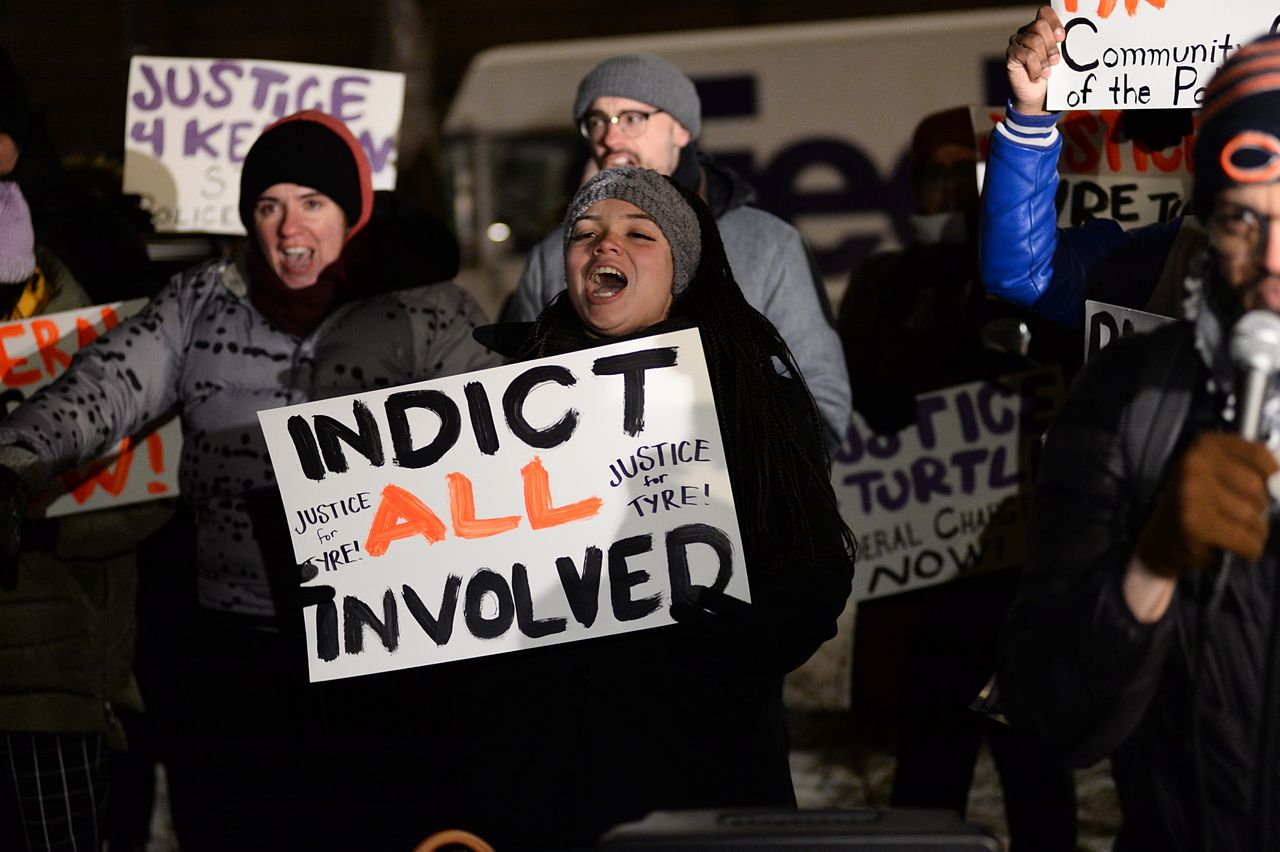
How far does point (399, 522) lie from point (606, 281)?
1.85 ft

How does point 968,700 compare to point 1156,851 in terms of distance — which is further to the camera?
point 968,700

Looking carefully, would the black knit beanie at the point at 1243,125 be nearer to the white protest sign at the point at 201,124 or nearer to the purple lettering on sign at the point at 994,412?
the purple lettering on sign at the point at 994,412

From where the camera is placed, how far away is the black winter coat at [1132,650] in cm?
161

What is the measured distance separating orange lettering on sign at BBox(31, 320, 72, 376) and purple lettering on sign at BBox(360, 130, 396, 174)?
4.28 ft

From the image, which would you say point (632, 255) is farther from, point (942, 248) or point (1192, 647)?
point (942, 248)

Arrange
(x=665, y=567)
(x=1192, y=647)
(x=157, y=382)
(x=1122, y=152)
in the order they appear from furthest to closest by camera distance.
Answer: (x=1122, y=152)
(x=157, y=382)
(x=665, y=567)
(x=1192, y=647)

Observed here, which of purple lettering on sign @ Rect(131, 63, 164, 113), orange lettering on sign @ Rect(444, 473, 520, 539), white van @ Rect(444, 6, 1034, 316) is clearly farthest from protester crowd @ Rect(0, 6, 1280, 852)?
white van @ Rect(444, 6, 1034, 316)

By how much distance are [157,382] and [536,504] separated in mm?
1148

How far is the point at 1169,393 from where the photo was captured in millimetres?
1649

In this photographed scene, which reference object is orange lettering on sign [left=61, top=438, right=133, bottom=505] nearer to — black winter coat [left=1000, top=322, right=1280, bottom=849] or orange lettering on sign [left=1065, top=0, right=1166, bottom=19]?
orange lettering on sign [left=1065, top=0, right=1166, bottom=19]

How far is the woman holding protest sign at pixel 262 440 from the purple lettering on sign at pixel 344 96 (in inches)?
58.5

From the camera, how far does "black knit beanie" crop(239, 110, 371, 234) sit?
126 inches

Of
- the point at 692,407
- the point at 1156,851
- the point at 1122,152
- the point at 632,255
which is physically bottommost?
the point at 1156,851

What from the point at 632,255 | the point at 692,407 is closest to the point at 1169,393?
the point at 692,407
